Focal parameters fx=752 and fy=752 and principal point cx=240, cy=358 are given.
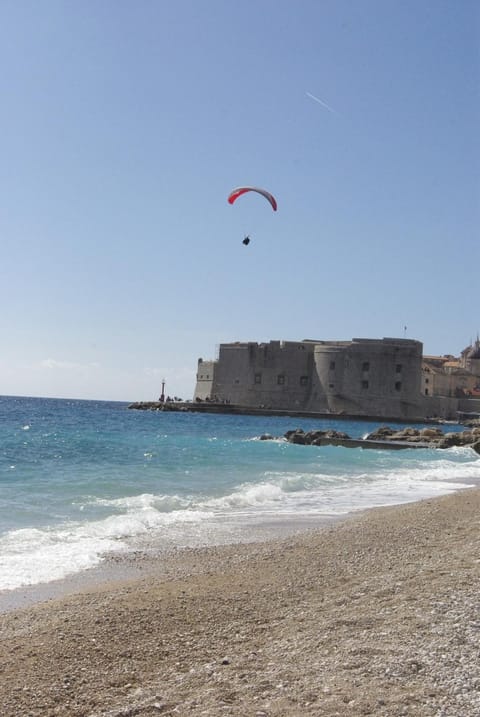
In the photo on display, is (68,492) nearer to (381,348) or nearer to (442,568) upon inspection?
(442,568)

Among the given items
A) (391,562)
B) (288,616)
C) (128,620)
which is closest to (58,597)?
(128,620)

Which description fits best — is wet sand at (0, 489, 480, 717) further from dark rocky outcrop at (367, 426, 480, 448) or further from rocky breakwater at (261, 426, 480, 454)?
dark rocky outcrop at (367, 426, 480, 448)

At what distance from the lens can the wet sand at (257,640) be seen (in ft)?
11.0

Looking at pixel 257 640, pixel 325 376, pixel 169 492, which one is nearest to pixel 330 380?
pixel 325 376

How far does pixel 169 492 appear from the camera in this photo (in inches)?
479

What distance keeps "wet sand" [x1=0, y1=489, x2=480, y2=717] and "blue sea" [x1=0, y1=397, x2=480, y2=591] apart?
3.94 ft

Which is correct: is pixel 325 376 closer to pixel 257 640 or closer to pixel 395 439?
pixel 395 439

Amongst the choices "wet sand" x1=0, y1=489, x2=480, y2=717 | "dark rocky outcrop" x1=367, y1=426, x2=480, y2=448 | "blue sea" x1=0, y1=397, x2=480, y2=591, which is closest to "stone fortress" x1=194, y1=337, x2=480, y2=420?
"dark rocky outcrop" x1=367, y1=426, x2=480, y2=448

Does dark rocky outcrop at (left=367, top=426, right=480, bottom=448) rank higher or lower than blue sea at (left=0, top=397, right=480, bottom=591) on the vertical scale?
higher

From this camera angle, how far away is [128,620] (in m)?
4.66

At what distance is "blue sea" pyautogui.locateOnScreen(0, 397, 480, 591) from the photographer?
753 centimetres

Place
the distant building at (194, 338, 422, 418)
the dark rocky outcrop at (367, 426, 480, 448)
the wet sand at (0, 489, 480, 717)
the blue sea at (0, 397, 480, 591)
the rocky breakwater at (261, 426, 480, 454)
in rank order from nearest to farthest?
the wet sand at (0, 489, 480, 717) < the blue sea at (0, 397, 480, 591) < the rocky breakwater at (261, 426, 480, 454) < the dark rocky outcrop at (367, 426, 480, 448) < the distant building at (194, 338, 422, 418)

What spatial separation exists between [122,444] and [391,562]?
60.0ft

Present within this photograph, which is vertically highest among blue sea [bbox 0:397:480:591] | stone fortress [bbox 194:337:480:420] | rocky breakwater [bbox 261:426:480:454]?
stone fortress [bbox 194:337:480:420]
